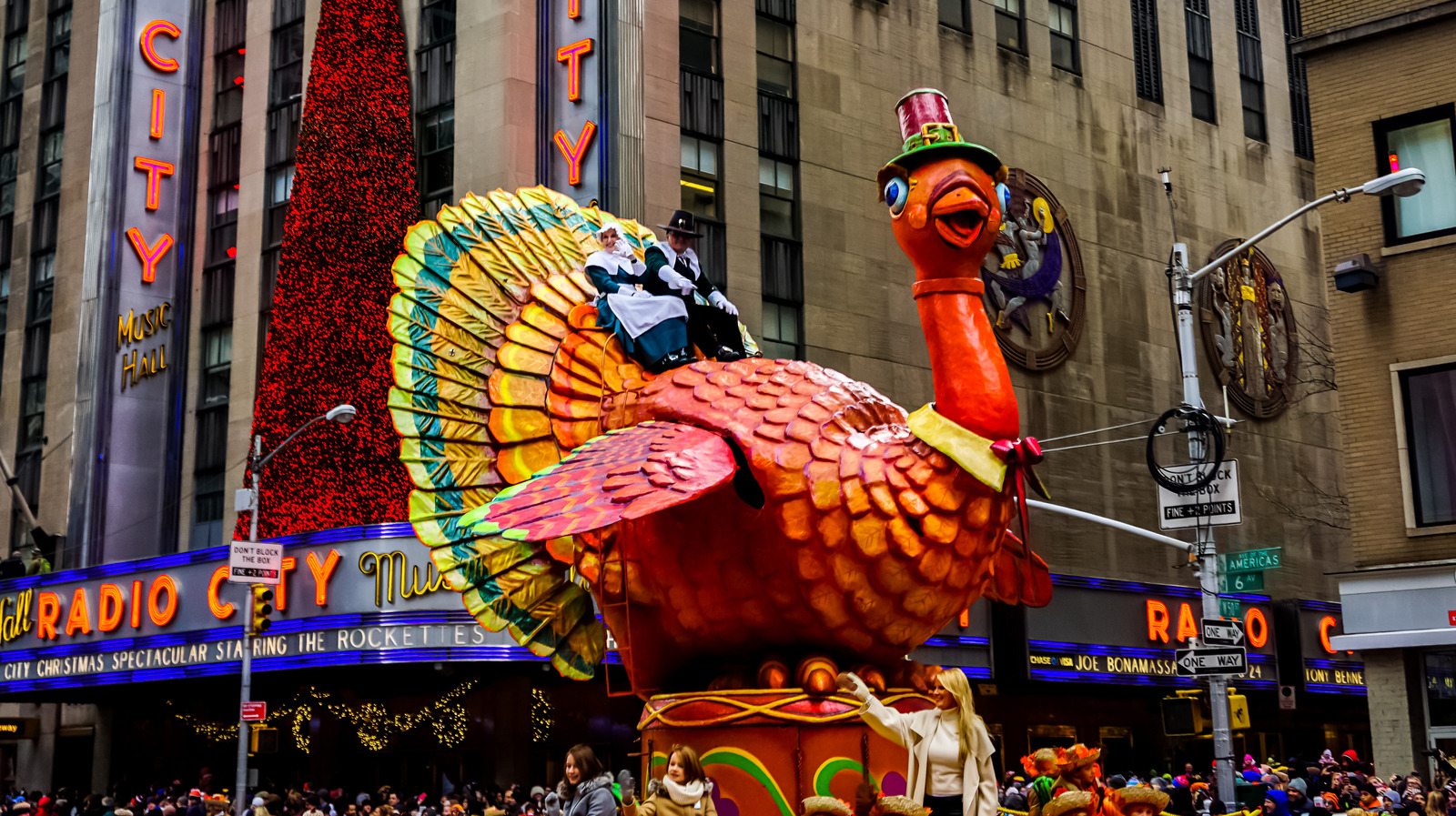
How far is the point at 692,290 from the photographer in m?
12.0

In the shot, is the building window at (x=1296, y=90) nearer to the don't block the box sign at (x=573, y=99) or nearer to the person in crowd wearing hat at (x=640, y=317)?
the don't block the box sign at (x=573, y=99)

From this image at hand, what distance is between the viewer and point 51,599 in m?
30.4

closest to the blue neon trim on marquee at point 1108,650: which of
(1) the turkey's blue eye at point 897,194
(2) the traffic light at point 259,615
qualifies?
(2) the traffic light at point 259,615

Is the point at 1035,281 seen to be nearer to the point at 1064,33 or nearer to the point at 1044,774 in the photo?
the point at 1064,33

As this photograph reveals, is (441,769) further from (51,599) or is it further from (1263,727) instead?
(1263,727)

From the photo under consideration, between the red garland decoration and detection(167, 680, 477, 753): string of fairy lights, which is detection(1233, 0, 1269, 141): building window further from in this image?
detection(167, 680, 477, 753): string of fairy lights

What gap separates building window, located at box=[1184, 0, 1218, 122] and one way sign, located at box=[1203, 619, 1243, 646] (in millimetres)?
26919

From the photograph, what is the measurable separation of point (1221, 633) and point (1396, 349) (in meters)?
5.78

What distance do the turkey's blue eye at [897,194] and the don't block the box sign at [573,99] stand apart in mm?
17743

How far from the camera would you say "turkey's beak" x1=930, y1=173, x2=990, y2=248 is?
32.6 ft

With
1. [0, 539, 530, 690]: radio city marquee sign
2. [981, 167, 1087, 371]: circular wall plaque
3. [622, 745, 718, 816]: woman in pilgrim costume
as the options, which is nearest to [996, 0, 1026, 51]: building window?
[981, 167, 1087, 371]: circular wall plaque

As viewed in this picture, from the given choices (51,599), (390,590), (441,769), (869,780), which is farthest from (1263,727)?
(869,780)

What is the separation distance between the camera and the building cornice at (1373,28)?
66.2ft

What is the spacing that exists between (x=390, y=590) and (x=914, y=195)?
17.4 m
